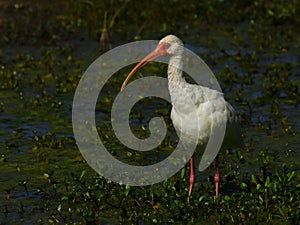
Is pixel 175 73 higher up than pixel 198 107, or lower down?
higher up

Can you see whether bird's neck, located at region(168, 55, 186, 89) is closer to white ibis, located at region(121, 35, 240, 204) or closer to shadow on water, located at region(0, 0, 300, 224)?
white ibis, located at region(121, 35, 240, 204)

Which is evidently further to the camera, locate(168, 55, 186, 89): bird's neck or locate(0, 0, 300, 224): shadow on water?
locate(168, 55, 186, 89): bird's neck

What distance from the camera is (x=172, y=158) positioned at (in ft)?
29.5

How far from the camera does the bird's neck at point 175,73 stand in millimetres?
7633

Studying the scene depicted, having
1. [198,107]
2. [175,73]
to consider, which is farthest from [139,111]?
[198,107]

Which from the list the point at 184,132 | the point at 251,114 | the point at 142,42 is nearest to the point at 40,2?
the point at 142,42

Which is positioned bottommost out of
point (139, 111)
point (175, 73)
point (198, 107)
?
point (139, 111)

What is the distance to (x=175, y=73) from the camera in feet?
25.3

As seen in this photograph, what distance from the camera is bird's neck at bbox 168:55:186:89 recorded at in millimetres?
7633

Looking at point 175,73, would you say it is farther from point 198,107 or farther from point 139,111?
point 139,111

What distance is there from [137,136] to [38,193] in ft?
6.98

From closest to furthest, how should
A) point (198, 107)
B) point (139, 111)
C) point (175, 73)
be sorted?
point (198, 107) < point (175, 73) < point (139, 111)

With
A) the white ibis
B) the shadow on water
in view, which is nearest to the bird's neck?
the white ibis

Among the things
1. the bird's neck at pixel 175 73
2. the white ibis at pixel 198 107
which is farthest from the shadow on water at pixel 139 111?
the bird's neck at pixel 175 73
